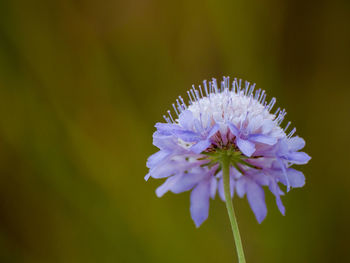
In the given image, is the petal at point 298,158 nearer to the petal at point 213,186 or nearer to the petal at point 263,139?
the petal at point 263,139

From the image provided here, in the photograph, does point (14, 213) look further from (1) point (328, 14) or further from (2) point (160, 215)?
(1) point (328, 14)

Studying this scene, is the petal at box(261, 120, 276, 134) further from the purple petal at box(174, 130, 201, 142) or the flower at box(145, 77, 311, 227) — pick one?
the purple petal at box(174, 130, 201, 142)

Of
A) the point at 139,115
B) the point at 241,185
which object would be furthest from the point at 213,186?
the point at 139,115

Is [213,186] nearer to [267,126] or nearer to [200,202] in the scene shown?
[200,202]

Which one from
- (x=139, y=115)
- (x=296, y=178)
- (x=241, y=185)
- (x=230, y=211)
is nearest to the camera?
(x=230, y=211)

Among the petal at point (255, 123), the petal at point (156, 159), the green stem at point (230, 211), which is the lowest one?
the green stem at point (230, 211)

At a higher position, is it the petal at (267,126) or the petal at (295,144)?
the petal at (267,126)

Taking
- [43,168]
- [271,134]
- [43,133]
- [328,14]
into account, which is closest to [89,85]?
[43,133]

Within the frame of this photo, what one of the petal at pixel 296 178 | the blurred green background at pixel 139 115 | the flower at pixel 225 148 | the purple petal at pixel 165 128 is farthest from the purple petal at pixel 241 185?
the blurred green background at pixel 139 115
